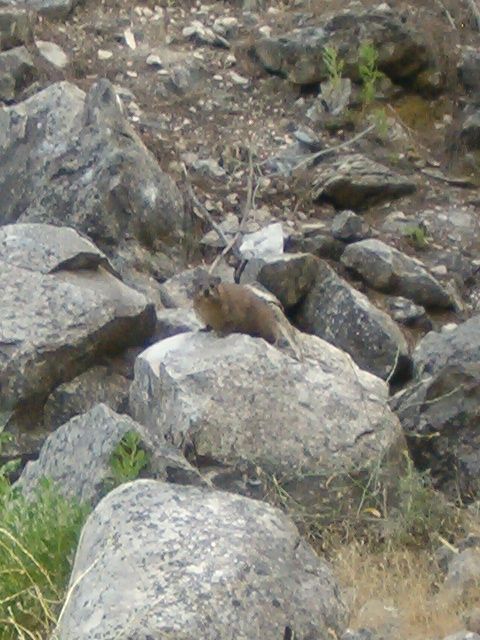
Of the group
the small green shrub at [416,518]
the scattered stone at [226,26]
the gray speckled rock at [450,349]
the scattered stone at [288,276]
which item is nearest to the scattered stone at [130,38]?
the scattered stone at [226,26]

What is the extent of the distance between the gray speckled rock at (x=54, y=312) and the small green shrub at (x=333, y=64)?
2.90 m

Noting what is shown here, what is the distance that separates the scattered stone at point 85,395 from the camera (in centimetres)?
782

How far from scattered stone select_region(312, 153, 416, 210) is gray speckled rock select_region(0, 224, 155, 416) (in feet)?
7.44

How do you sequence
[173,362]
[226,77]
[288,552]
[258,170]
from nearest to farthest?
[288,552], [173,362], [258,170], [226,77]

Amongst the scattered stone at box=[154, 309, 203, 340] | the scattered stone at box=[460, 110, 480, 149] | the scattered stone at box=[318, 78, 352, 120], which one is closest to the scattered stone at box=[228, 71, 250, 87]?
the scattered stone at box=[318, 78, 352, 120]

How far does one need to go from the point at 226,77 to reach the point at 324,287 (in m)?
2.97

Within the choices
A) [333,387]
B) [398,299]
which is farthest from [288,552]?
[398,299]

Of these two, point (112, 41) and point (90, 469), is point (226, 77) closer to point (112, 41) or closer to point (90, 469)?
point (112, 41)

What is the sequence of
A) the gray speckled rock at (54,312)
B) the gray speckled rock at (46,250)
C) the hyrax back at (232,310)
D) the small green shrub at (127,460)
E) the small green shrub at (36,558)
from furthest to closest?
1. the gray speckled rock at (46,250)
2. the gray speckled rock at (54,312)
3. the hyrax back at (232,310)
4. the small green shrub at (127,460)
5. the small green shrub at (36,558)

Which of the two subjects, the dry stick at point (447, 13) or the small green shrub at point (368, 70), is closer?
the small green shrub at point (368, 70)

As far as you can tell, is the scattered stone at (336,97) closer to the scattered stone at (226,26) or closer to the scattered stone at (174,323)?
the scattered stone at (226,26)

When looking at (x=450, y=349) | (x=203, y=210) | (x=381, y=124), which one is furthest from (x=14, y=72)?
(x=450, y=349)

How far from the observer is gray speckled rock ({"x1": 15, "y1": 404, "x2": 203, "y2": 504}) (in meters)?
6.04

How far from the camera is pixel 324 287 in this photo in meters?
8.70
